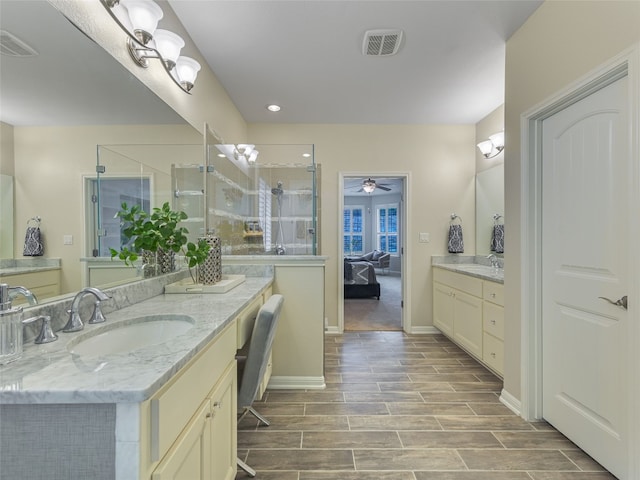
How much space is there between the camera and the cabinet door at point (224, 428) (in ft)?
3.92

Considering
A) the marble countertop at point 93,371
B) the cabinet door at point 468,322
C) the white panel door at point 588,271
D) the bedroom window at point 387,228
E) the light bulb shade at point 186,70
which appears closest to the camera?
the marble countertop at point 93,371

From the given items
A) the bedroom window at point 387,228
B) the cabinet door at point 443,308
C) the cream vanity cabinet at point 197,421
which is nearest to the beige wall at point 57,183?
the cream vanity cabinet at point 197,421

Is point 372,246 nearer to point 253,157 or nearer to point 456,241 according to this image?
point 456,241

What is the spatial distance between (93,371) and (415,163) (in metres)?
3.92

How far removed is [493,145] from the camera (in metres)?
3.51

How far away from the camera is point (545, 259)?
2.05 meters

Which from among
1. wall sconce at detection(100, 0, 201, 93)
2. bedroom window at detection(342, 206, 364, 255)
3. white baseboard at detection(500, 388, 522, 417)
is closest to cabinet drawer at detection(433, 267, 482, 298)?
white baseboard at detection(500, 388, 522, 417)

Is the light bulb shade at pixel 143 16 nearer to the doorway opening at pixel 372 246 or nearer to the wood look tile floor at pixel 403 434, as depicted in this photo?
the wood look tile floor at pixel 403 434

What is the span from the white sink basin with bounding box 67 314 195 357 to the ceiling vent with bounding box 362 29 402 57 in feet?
7.20

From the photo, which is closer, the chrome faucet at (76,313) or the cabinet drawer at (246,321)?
the chrome faucet at (76,313)

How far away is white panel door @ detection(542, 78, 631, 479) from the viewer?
1554 mm

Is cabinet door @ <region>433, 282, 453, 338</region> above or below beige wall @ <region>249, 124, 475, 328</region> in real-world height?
below

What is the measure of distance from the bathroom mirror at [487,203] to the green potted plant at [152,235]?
3.09 metres

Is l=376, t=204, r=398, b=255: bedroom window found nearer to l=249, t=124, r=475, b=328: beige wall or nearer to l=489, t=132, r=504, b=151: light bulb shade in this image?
l=249, t=124, r=475, b=328: beige wall
